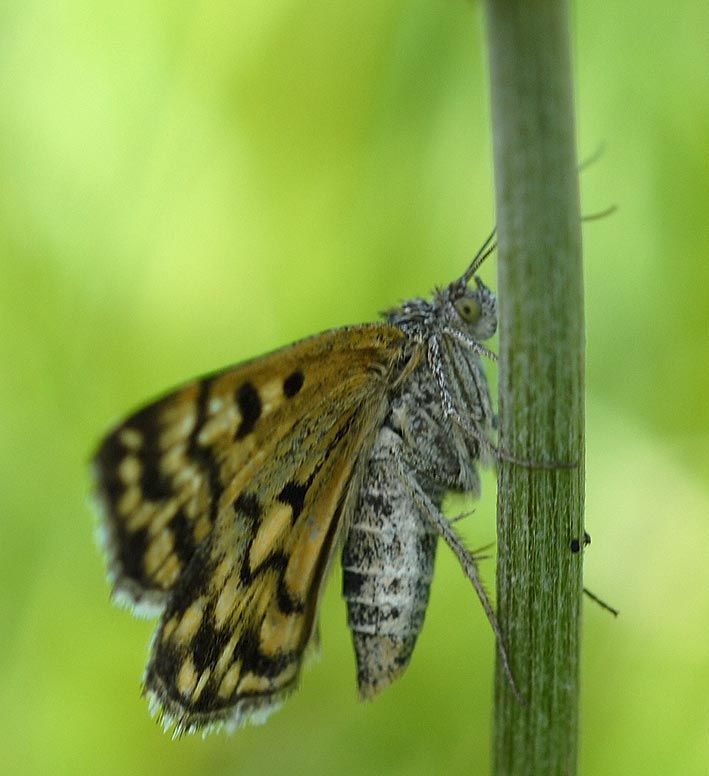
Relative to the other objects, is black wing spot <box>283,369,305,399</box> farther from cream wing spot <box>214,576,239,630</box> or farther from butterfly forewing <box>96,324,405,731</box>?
cream wing spot <box>214,576,239,630</box>

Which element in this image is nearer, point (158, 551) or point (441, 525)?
point (158, 551)

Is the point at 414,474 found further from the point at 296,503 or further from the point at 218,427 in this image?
the point at 218,427

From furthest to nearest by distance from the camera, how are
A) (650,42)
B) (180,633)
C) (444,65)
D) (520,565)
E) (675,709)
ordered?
(444,65) < (650,42) < (675,709) < (180,633) < (520,565)

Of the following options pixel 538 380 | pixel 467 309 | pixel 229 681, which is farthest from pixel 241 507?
pixel 538 380

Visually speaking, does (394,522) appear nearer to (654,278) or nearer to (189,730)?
(189,730)

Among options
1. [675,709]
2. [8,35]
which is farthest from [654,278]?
[8,35]

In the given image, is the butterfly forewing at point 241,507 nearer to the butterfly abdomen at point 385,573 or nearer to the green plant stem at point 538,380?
the butterfly abdomen at point 385,573

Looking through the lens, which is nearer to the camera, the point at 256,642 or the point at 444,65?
the point at 256,642
